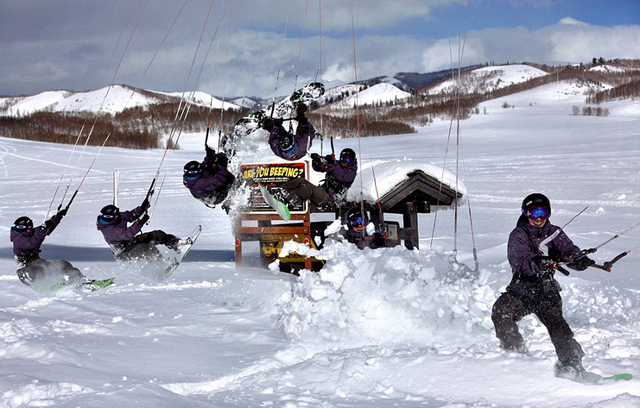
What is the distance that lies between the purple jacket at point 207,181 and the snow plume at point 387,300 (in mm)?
2558

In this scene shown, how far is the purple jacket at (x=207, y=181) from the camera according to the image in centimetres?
920

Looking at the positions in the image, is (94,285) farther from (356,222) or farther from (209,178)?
(356,222)

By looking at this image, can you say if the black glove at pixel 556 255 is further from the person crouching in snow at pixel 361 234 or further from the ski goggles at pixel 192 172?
the ski goggles at pixel 192 172

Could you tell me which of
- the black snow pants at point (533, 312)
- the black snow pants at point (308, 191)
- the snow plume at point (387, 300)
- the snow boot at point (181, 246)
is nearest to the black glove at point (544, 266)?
the black snow pants at point (533, 312)

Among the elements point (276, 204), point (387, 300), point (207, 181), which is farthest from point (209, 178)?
point (387, 300)

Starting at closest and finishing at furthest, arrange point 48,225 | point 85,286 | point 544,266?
1. point 544,266
2. point 48,225
3. point 85,286

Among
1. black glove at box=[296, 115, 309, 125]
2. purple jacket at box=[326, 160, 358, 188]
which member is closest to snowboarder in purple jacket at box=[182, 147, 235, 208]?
black glove at box=[296, 115, 309, 125]

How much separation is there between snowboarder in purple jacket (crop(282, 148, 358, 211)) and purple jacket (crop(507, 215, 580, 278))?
17.1ft

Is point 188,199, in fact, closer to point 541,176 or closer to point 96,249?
point 96,249

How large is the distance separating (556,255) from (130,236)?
594 centimetres

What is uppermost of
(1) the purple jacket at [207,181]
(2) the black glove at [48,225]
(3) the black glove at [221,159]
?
(3) the black glove at [221,159]

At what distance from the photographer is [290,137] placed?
8305 millimetres

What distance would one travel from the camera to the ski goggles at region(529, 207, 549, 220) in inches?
214

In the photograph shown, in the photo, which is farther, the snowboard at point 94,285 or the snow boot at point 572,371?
the snowboard at point 94,285
